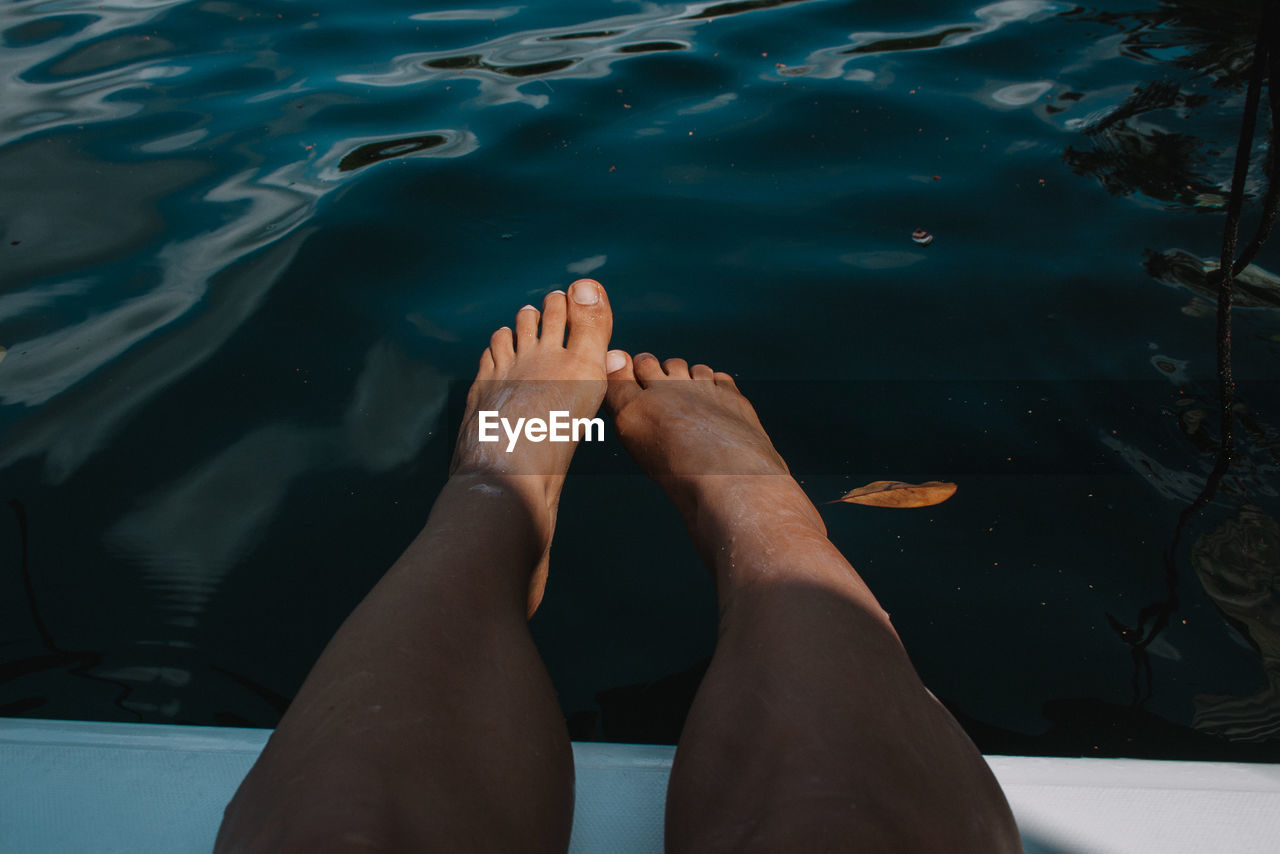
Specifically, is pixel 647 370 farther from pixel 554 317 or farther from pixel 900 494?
pixel 900 494

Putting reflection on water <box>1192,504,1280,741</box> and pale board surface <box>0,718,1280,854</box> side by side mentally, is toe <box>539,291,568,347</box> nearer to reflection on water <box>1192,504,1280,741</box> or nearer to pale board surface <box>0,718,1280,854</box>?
pale board surface <box>0,718,1280,854</box>

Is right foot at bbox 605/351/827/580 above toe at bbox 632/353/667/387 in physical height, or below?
below

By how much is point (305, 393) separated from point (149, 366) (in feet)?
1.23

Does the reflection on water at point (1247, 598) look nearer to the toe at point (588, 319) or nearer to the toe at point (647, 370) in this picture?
the toe at point (647, 370)

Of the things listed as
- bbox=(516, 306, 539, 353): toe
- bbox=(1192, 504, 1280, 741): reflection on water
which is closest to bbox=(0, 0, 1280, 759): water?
bbox=(1192, 504, 1280, 741): reflection on water

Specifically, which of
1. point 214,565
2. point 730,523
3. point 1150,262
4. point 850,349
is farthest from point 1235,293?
point 214,565

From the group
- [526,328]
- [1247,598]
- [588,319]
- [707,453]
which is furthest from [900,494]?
[526,328]

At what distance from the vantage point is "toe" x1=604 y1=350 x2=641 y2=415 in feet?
5.63

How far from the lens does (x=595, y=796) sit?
913 millimetres

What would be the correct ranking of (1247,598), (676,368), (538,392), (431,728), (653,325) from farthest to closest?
(653,325)
(676,368)
(538,392)
(1247,598)
(431,728)

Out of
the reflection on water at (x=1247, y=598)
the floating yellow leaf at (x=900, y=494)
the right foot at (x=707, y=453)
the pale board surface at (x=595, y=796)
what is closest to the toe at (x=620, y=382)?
the right foot at (x=707, y=453)

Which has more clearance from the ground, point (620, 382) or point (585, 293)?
point (585, 293)

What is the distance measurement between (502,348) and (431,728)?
1111 millimetres

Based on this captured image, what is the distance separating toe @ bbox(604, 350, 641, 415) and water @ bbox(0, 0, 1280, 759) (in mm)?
71
